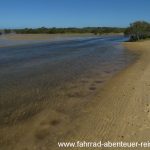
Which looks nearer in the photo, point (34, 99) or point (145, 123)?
point (145, 123)

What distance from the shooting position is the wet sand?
7.65 m

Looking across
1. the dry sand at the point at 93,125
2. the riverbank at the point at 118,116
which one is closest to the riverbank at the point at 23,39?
the riverbank at the point at 118,116

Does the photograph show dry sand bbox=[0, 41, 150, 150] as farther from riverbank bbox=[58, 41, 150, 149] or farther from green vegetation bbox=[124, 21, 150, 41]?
green vegetation bbox=[124, 21, 150, 41]

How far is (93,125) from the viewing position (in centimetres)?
845

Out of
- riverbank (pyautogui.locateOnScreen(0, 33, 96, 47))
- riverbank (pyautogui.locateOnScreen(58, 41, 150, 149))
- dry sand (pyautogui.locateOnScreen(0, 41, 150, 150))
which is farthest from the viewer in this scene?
riverbank (pyautogui.locateOnScreen(0, 33, 96, 47))

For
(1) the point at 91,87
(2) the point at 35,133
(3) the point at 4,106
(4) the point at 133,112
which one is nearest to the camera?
(2) the point at 35,133

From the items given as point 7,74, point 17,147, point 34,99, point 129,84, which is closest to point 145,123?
point 17,147

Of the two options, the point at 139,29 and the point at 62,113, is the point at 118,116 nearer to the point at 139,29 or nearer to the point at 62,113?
the point at 62,113

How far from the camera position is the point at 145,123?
8242mm

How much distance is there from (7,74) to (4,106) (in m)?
6.90

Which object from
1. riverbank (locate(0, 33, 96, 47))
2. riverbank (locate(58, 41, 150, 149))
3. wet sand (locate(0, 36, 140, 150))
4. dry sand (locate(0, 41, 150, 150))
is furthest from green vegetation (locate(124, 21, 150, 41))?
dry sand (locate(0, 41, 150, 150))

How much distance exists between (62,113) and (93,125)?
1.55 m

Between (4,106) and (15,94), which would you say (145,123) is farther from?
(15,94)

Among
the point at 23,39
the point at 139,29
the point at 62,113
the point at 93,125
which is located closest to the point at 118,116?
the point at 93,125
